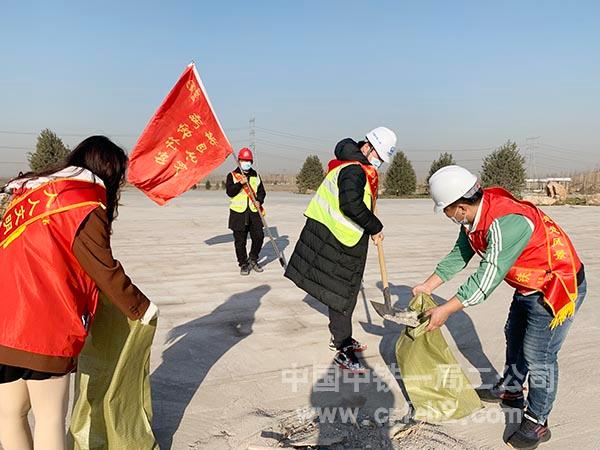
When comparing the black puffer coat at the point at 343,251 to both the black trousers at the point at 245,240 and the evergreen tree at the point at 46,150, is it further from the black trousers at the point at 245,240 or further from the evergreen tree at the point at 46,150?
the evergreen tree at the point at 46,150

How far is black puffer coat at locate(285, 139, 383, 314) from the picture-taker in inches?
139

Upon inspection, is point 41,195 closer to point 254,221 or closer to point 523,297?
point 523,297

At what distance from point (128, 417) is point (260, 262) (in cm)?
536

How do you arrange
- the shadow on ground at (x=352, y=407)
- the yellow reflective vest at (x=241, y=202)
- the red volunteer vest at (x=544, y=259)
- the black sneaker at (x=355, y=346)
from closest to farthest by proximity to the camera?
the red volunteer vest at (x=544, y=259) → the shadow on ground at (x=352, y=407) → the black sneaker at (x=355, y=346) → the yellow reflective vest at (x=241, y=202)

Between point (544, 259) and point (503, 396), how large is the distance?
1.16m

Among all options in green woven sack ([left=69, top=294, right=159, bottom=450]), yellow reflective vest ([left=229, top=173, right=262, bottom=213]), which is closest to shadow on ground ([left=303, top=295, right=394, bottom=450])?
green woven sack ([left=69, top=294, right=159, bottom=450])

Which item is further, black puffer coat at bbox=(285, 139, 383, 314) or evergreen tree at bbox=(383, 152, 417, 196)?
evergreen tree at bbox=(383, 152, 417, 196)

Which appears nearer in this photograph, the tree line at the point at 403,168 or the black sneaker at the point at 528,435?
the black sneaker at the point at 528,435

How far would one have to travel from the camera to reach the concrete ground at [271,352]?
9.66 ft

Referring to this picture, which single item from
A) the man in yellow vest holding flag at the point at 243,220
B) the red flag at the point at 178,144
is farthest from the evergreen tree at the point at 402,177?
the red flag at the point at 178,144

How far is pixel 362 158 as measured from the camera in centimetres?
361

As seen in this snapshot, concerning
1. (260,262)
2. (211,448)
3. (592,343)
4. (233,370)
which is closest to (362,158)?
(233,370)

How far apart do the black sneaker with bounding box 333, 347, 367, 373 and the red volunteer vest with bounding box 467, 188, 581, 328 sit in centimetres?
154

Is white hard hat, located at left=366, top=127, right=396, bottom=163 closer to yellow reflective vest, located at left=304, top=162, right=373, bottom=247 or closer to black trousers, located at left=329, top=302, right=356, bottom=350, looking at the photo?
yellow reflective vest, located at left=304, top=162, right=373, bottom=247
